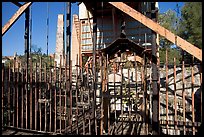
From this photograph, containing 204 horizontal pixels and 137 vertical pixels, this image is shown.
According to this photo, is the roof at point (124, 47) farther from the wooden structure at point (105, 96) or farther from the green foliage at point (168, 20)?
the green foliage at point (168, 20)

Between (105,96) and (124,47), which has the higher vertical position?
(124,47)

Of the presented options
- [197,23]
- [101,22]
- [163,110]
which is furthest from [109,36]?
[163,110]

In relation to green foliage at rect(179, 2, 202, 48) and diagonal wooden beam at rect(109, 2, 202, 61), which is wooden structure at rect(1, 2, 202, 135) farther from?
green foliage at rect(179, 2, 202, 48)

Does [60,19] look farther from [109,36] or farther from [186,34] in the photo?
[186,34]

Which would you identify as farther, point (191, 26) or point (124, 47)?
point (191, 26)

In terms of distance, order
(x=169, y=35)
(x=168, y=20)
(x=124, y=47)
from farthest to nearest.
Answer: (x=168, y=20) → (x=124, y=47) → (x=169, y=35)

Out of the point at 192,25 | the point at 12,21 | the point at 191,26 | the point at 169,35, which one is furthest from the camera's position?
the point at 191,26

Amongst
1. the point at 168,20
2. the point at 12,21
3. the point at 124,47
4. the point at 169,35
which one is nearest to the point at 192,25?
the point at 168,20

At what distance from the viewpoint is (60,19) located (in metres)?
22.7

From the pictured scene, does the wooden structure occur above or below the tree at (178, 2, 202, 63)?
below

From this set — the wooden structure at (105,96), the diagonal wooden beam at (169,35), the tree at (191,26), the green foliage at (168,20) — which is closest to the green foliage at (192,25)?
the tree at (191,26)

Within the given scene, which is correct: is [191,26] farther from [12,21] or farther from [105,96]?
[12,21]

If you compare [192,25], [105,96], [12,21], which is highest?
[192,25]

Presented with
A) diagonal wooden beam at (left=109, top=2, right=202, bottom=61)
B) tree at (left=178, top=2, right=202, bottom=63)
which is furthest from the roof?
tree at (left=178, top=2, right=202, bottom=63)
